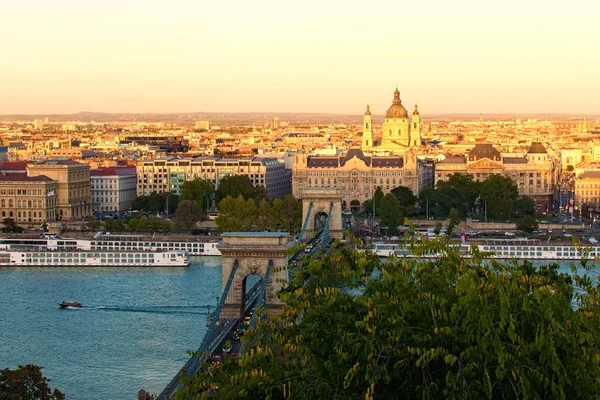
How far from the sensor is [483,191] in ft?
127

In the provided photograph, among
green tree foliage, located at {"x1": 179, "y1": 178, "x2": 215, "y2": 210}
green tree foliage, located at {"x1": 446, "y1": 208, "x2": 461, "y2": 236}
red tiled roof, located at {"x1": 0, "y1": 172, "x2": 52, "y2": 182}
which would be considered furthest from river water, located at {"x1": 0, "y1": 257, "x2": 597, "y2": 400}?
green tree foliage, located at {"x1": 179, "y1": 178, "x2": 215, "y2": 210}

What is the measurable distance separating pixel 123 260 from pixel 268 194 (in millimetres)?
17398

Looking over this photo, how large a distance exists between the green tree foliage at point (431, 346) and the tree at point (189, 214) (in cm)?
2658

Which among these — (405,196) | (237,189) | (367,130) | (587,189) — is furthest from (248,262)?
(367,130)

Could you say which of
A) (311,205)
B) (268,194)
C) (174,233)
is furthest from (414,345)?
(268,194)

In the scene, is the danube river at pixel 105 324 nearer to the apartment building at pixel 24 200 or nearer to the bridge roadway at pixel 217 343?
the bridge roadway at pixel 217 343

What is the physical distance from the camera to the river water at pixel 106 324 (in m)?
14.8

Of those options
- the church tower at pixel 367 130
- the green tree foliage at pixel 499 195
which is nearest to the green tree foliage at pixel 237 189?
the green tree foliage at pixel 499 195

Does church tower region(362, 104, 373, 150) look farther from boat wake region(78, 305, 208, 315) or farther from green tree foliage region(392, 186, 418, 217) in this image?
boat wake region(78, 305, 208, 315)

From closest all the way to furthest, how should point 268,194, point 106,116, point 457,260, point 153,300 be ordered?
point 457,260
point 153,300
point 268,194
point 106,116

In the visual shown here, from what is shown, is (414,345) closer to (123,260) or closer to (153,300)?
(153,300)

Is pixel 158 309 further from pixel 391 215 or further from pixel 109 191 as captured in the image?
pixel 109 191

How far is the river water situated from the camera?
14836mm

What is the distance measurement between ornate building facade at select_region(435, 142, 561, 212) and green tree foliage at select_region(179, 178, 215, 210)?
1020 cm
